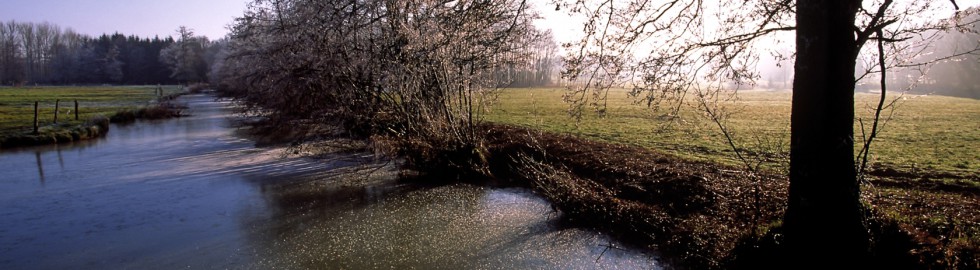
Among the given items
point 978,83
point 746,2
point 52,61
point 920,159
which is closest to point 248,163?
point 746,2

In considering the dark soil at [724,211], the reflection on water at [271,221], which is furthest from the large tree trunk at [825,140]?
the reflection on water at [271,221]

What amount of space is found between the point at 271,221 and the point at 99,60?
102 m

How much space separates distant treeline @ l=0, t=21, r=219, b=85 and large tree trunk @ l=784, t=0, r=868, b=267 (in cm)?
8673

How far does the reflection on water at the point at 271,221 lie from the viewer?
23.8 ft

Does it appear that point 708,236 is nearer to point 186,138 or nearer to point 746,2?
point 746,2

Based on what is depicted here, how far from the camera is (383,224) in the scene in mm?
8891

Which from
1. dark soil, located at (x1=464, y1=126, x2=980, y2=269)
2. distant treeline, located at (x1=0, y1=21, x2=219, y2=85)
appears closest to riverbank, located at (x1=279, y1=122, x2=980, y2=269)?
dark soil, located at (x1=464, y1=126, x2=980, y2=269)

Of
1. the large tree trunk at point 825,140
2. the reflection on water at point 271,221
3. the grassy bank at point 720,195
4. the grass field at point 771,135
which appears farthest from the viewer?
the grass field at point 771,135

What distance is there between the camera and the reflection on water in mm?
7262

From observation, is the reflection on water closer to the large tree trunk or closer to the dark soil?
the dark soil

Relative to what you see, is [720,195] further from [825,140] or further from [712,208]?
[825,140]

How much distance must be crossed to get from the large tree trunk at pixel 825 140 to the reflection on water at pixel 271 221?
1.92 metres

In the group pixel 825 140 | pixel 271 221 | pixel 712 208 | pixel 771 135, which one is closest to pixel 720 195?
pixel 712 208

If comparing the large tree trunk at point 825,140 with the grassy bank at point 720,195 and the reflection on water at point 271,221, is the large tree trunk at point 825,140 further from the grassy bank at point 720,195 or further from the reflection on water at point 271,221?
the reflection on water at point 271,221
